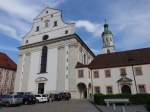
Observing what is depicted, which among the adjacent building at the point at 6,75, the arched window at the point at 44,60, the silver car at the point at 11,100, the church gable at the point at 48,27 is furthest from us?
the adjacent building at the point at 6,75

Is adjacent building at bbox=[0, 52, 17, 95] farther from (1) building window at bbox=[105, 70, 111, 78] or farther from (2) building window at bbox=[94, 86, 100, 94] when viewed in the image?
(1) building window at bbox=[105, 70, 111, 78]

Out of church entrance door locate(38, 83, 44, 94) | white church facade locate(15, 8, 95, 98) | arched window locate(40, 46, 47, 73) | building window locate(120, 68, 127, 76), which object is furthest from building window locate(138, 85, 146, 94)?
arched window locate(40, 46, 47, 73)

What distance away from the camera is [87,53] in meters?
47.1

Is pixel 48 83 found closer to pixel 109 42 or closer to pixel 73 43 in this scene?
pixel 73 43

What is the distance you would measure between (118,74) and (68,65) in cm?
1084

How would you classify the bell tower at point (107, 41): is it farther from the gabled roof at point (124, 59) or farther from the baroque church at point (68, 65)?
the gabled roof at point (124, 59)

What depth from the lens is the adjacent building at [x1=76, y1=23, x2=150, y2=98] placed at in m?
Result: 30.9

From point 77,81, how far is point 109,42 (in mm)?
32481

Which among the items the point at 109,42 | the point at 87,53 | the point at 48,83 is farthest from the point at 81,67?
the point at 109,42

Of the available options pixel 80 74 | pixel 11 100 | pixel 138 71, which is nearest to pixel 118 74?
pixel 138 71

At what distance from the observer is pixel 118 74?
3288 cm

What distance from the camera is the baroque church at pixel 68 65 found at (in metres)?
32.2

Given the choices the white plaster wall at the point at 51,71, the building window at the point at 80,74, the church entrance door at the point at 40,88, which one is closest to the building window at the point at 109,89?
the building window at the point at 80,74

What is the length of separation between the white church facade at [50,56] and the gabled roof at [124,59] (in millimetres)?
5176
